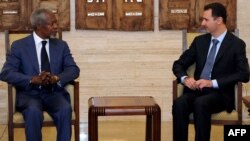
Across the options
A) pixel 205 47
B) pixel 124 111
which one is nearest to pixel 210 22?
pixel 205 47

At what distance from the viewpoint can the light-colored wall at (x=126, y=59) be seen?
614cm

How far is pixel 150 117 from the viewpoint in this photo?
15.6ft

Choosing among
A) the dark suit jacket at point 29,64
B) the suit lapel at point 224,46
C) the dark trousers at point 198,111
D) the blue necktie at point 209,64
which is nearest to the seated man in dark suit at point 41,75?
the dark suit jacket at point 29,64

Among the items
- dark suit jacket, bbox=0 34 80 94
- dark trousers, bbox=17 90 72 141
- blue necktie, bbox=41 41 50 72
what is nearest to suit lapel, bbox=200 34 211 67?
dark suit jacket, bbox=0 34 80 94

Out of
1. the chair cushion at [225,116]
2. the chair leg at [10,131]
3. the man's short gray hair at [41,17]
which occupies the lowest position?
the chair leg at [10,131]

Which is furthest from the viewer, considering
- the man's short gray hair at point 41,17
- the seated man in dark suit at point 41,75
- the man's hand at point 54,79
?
the man's short gray hair at point 41,17

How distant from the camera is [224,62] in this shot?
4789 mm

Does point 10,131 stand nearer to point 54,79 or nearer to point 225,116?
point 54,79

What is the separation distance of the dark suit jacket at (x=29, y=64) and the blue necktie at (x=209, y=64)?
114cm

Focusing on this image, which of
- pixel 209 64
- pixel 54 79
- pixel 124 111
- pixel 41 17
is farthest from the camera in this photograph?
pixel 209 64

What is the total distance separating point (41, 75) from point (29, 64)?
276 mm

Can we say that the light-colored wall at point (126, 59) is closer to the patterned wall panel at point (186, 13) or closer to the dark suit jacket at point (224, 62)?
the patterned wall panel at point (186, 13)

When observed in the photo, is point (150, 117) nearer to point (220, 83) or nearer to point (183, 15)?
point (220, 83)

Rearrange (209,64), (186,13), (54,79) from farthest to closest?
(186,13) → (209,64) → (54,79)
